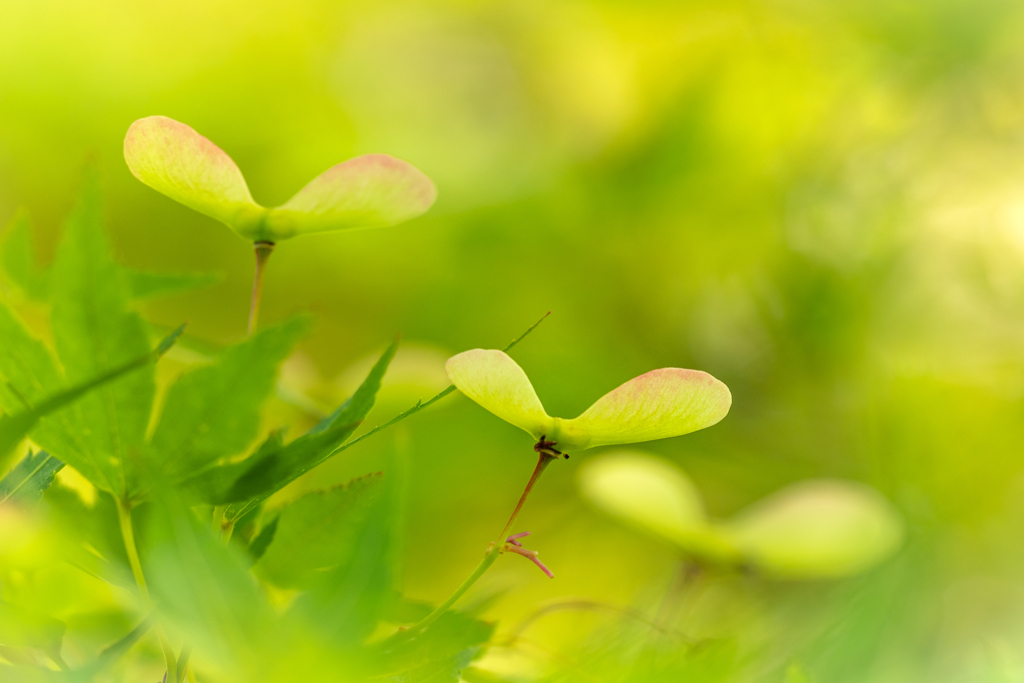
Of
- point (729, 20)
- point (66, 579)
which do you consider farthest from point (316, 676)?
point (729, 20)

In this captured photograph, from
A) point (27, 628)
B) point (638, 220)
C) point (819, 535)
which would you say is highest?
point (638, 220)

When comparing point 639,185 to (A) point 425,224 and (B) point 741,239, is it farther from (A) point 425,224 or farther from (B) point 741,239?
(A) point 425,224

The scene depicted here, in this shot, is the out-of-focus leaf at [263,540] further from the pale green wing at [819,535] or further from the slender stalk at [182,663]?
the pale green wing at [819,535]

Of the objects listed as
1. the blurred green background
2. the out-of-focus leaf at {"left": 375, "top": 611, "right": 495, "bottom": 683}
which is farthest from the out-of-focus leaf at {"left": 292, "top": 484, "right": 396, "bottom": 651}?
the blurred green background

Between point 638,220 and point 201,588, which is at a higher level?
point 638,220

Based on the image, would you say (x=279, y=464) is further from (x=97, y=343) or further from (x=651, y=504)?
(x=651, y=504)

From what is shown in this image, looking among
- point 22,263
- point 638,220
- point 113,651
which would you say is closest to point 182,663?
point 113,651
